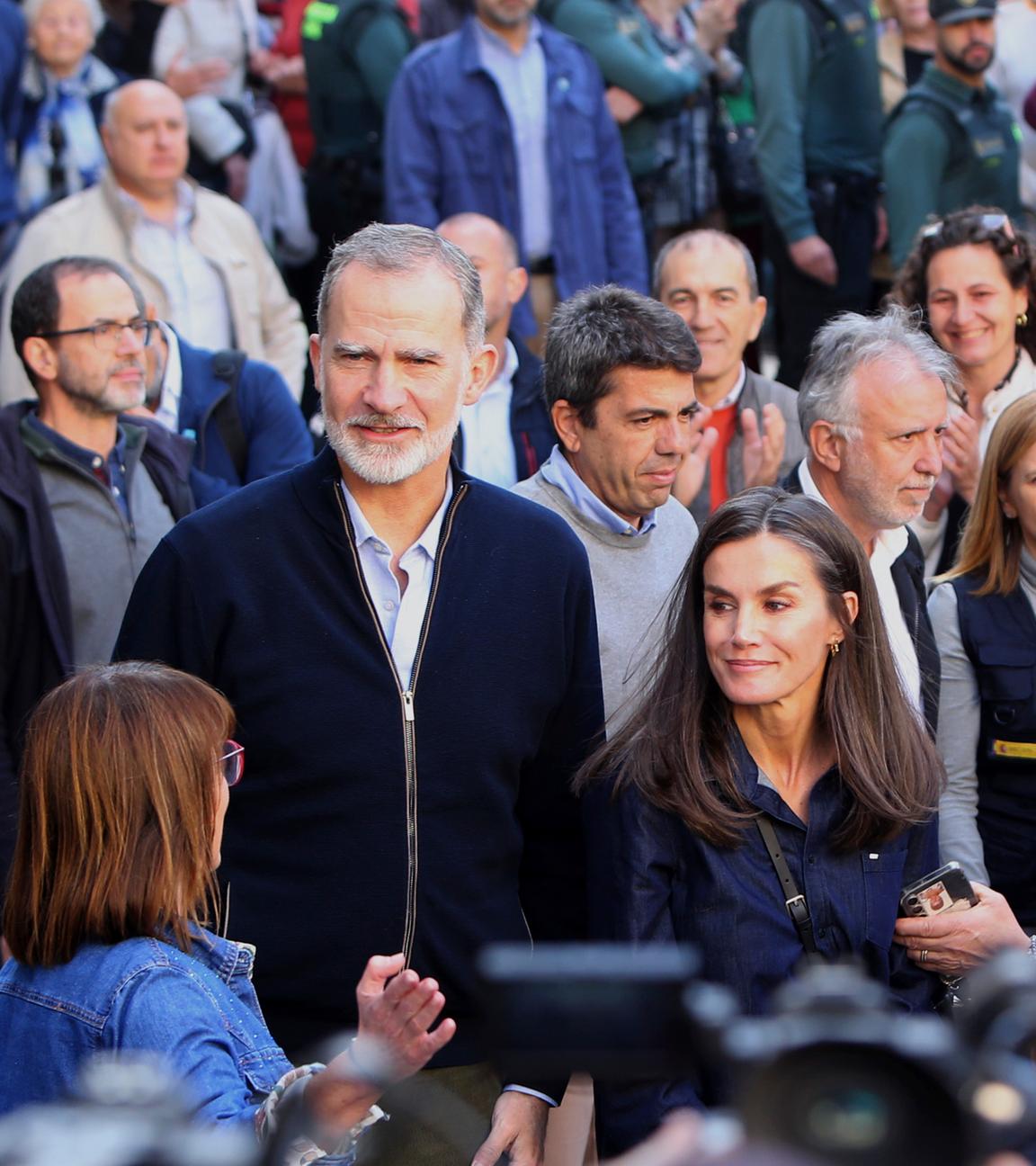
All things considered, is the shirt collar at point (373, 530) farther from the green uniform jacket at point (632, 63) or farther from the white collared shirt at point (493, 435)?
the green uniform jacket at point (632, 63)

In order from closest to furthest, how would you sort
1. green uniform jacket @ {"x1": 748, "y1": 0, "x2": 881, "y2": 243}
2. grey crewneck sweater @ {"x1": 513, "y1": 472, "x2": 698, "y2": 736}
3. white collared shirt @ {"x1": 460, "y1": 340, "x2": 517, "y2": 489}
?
grey crewneck sweater @ {"x1": 513, "y1": 472, "x2": 698, "y2": 736}, white collared shirt @ {"x1": 460, "y1": 340, "x2": 517, "y2": 489}, green uniform jacket @ {"x1": 748, "y1": 0, "x2": 881, "y2": 243}

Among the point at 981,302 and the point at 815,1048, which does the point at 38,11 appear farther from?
the point at 815,1048

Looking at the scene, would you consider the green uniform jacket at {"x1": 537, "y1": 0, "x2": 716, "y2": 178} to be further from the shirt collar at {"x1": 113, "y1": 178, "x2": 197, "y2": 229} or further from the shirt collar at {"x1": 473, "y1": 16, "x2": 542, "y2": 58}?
the shirt collar at {"x1": 113, "y1": 178, "x2": 197, "y2": 229}

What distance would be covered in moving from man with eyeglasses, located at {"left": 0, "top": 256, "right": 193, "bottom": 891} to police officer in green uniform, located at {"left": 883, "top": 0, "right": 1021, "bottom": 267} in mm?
3335

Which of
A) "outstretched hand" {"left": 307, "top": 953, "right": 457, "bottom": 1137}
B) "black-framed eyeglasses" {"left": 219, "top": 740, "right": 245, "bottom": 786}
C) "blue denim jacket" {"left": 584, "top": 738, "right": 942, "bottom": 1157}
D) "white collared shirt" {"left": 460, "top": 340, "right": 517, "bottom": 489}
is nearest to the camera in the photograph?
"outstretched hand" {"left": 307, "top": 953, "right": 457, "bottom": 1137}

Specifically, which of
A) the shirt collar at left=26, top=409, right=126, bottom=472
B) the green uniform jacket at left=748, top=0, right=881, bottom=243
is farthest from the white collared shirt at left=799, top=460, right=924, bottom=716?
the green uniform jacket at left=748, top=0, right=881, bottom=243

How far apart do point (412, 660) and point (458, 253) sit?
80cm

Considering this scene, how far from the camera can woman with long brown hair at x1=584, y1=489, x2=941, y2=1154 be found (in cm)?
301

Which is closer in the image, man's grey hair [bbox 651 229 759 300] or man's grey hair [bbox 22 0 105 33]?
man's grey hair [bbox 651 229 759 300]

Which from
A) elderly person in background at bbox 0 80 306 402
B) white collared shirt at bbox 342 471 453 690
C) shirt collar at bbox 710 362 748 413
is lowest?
white collared shirt at bbox 342 471 453 690

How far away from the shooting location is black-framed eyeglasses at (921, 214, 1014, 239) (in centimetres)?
549

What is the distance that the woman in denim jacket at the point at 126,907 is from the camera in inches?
87.7

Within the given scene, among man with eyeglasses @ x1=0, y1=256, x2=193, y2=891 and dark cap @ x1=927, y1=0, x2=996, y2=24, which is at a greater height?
dark cap @ x1=927, y1=0, x2=996, y2=24

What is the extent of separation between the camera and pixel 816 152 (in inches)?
296
